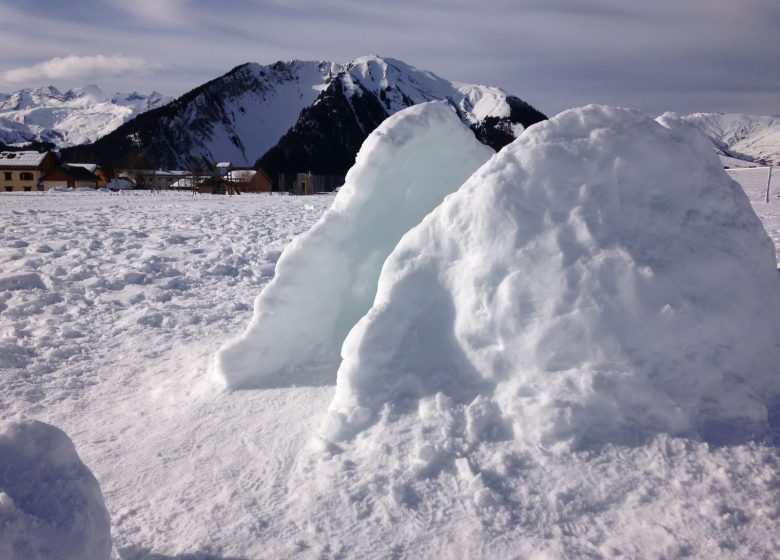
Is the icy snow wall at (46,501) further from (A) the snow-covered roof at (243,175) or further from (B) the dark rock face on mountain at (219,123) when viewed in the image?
(B) the dark rock face on mountain at (219,123)

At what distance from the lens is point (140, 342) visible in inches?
212

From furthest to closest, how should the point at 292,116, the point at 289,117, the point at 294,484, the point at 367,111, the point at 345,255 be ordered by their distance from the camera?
the point at 292,116, the point at 289,117, the point at 367,111, the point at 345,255, the point at 294,484

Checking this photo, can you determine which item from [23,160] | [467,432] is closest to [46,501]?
[467,432]

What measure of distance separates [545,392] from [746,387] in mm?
1113

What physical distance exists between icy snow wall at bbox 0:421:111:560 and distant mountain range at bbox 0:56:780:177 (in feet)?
257

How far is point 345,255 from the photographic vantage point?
439 cm

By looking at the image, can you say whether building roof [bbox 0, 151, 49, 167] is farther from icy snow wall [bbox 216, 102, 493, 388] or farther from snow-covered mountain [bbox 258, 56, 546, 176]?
icy snow wall [bbox 216, 102, 493, 388]

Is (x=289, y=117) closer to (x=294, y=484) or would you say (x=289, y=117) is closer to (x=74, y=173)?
(x=74, y=173)

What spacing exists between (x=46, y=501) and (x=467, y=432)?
1937 mm

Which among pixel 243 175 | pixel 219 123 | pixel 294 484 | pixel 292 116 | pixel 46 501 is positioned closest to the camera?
pixel 46 501

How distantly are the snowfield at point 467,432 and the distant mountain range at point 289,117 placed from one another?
7650cm

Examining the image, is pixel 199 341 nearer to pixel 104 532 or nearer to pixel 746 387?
pixel 104 532

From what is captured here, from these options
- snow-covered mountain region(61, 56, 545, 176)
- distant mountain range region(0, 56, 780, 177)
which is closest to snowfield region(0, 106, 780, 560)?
distant mountain range region(0, 56, 780, 177)

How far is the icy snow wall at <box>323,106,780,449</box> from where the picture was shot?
2898 mm
